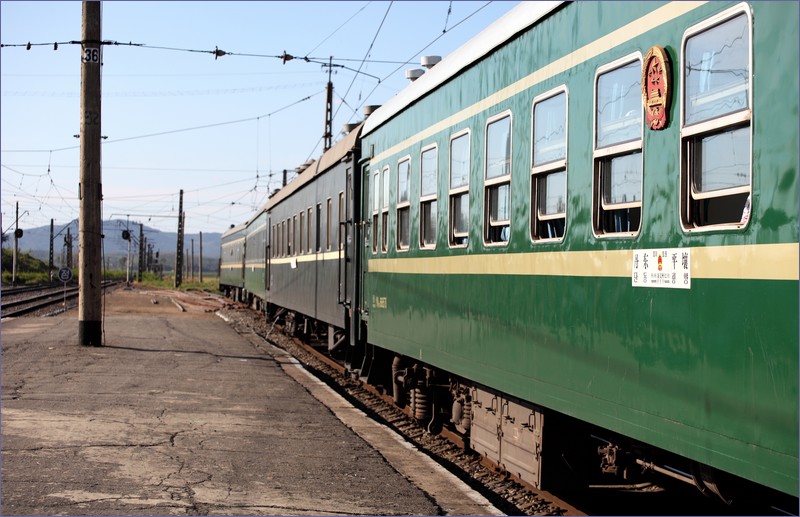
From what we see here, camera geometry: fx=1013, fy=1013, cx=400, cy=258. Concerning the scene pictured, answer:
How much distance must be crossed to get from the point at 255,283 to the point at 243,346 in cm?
1351

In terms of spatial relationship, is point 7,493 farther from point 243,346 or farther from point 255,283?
point 255,283

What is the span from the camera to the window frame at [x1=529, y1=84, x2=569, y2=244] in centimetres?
628

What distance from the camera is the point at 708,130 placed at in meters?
4.71

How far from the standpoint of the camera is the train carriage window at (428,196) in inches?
368

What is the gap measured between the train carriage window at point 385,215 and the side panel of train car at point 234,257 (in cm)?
3091

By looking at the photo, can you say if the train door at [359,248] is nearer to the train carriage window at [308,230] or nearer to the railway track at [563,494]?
the railway track at [563,494]

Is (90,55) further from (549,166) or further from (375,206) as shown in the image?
(549,166)

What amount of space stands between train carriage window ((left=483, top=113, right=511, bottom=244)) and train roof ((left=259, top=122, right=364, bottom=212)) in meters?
6.04

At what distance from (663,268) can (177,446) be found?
557 cm

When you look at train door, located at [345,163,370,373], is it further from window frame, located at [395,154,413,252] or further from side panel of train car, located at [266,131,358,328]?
window frame, located at [395,154,413,252]

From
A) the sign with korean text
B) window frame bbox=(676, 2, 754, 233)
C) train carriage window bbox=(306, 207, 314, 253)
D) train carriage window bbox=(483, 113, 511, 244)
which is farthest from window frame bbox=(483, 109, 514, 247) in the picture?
train carriage window bbox=(306, 207, 314, 253)

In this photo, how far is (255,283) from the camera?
3469cm

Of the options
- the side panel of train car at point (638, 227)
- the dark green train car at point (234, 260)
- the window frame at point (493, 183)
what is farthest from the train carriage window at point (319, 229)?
the dark green train car at point (234, 260)

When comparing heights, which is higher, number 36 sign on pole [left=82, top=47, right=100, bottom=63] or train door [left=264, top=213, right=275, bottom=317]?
number 36 sign on pole [left=82, top=47, right=100, bottom=63]
